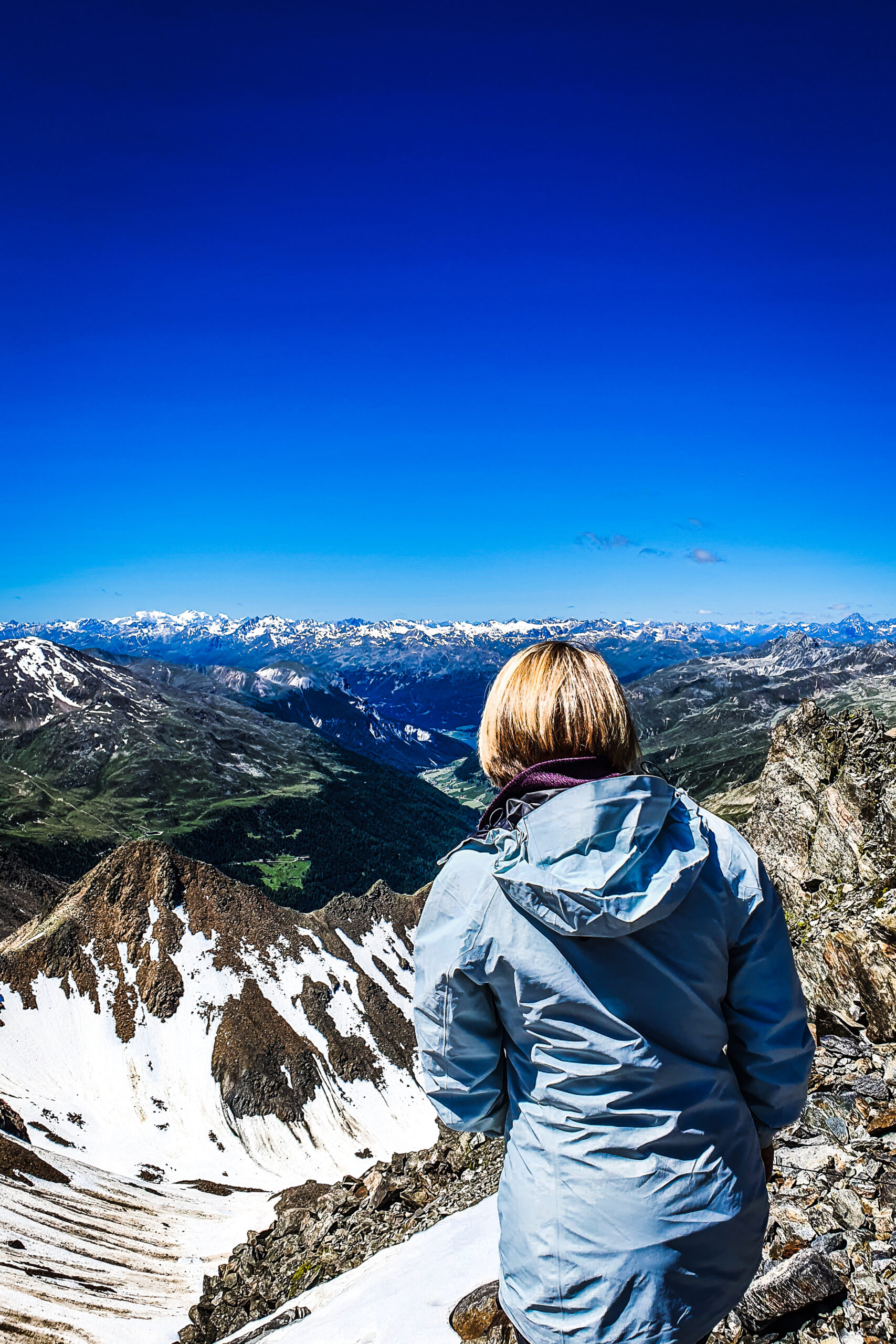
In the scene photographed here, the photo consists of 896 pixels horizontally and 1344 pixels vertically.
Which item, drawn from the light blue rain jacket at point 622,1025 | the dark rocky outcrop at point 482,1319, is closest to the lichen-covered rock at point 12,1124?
the dark rocky outcrop at point 482,1319

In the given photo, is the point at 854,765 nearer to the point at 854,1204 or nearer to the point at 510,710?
the point at 854,1204

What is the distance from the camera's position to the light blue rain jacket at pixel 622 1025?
12.0 ft

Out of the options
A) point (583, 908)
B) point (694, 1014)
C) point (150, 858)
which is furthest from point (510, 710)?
point (150, 858)

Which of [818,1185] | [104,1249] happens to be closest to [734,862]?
[818,1185]

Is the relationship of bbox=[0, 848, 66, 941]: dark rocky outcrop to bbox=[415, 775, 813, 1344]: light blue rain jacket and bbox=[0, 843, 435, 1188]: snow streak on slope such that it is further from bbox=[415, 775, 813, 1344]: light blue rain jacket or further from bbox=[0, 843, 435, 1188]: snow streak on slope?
bbox=[415, 775, 813, 1344]: light blue rain jacket

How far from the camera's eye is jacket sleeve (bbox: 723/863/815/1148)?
402cm

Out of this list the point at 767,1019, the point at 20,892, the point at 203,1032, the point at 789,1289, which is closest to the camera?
the point at 767,1019

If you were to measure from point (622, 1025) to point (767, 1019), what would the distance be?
3.41 ft

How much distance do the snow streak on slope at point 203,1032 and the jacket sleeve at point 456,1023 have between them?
96.4 meters

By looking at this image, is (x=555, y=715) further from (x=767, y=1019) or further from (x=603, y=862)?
(x=767, y=1019)

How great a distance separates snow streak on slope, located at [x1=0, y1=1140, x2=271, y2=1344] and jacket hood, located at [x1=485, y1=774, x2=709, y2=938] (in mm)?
49472

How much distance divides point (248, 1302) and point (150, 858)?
97998 mm

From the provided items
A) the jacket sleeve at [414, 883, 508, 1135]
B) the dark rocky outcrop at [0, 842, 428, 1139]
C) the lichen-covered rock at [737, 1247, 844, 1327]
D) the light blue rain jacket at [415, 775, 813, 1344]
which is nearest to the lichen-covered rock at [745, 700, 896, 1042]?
the lichen-covered rock at [737, 1247, 844, 1327]

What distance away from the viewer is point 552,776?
414 centimetres
